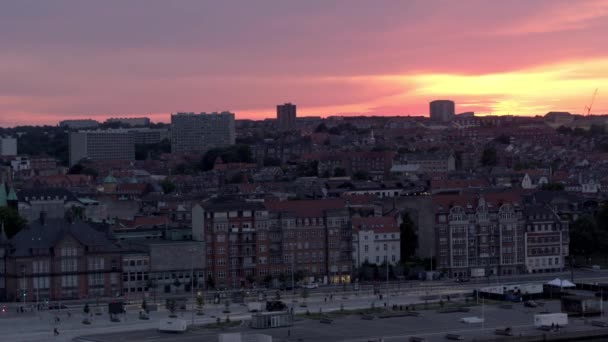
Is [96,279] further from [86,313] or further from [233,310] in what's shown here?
[233,310]

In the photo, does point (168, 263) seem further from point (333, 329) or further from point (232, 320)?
point (333, 329)

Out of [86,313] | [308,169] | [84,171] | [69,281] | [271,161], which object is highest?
[271,161]

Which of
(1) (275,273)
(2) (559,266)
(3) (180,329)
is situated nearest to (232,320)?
(3) (180,329)

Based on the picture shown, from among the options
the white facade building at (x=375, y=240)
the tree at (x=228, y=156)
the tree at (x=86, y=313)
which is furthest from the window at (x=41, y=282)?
the tree at (x=228, y=156)

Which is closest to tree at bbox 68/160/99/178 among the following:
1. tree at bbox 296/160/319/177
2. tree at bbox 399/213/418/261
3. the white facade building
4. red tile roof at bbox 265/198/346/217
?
tree at bbox 296/160/319/177

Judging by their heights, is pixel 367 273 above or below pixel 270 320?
above

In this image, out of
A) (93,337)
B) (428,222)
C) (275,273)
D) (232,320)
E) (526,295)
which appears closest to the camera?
(93,337)

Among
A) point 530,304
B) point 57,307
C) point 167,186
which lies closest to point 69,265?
point 57,307
